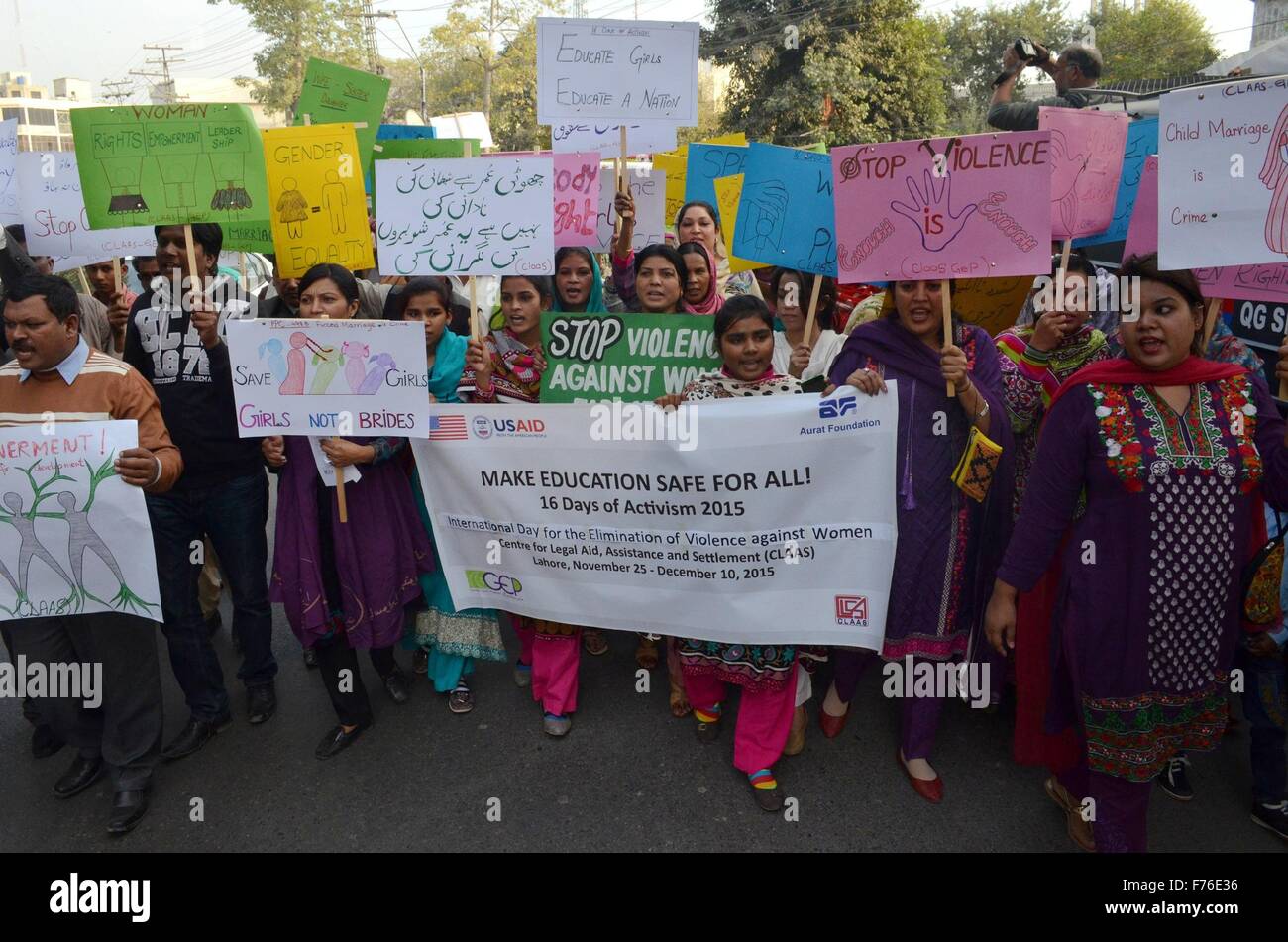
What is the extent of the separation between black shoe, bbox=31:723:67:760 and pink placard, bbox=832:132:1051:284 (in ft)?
12.3

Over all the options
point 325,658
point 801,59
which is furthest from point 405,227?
point 801,59

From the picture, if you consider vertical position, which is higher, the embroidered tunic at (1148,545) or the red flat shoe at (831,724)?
the embroidered tunic at (1148,545)

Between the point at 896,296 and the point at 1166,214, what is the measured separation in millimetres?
852

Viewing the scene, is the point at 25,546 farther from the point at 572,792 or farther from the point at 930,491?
the point at 930,491

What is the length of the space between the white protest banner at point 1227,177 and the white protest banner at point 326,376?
258 cm

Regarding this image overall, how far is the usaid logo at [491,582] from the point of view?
3.68 m

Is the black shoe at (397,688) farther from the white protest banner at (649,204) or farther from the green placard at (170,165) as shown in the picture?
the white protest banner at (649,204)

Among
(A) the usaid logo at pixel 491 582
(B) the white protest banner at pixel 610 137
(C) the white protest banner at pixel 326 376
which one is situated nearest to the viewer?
(C) the white protest banner at pixel 326 376

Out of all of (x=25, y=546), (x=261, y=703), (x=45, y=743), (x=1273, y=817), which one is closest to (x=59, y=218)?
(x=25, y=546)

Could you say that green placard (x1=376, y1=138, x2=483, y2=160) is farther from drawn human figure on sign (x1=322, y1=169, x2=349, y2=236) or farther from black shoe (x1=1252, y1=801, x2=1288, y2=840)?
black shoe (x1=1252, y1=801, x2=1288, y2=840)

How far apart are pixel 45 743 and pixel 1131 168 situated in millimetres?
5556

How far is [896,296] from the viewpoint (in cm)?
314

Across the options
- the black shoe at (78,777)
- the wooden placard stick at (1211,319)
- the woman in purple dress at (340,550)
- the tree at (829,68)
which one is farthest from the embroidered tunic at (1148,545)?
the tree at (829,68)

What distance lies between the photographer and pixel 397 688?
160 inches
